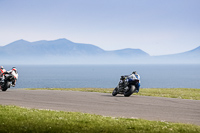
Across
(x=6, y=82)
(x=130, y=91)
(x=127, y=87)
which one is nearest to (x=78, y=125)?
(x=130, y=91)

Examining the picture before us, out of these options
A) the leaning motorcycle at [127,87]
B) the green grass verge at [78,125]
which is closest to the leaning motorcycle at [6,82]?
the leaning motorcycle at [127,87]

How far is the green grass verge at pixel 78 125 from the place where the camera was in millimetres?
11320

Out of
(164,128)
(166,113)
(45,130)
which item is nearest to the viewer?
(45,130)

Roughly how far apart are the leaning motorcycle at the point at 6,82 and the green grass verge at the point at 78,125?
1589 cm

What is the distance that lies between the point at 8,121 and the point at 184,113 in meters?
9.87

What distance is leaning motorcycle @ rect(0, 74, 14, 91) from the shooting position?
2938 cm

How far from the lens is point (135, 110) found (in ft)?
58.0

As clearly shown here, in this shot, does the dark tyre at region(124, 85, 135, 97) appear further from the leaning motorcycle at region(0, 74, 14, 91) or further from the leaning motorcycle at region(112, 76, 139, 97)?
the leaning motorcycle at region(0, 74, 14, 91)

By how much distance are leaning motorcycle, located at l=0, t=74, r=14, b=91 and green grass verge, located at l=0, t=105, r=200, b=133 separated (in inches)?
625

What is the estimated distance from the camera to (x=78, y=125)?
480 inches

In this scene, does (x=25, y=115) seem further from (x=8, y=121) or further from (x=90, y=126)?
(x=90, y=126)

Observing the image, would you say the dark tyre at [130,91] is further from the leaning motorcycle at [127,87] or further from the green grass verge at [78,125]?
the green grass verge at [78,125]

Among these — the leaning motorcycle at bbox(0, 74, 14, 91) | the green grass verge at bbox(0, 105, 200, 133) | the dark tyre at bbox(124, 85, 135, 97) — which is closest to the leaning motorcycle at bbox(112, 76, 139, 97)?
the dark tyre at bbox(124, 85, 135, 97)

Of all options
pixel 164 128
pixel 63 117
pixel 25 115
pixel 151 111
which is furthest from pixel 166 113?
pixel 25 115
